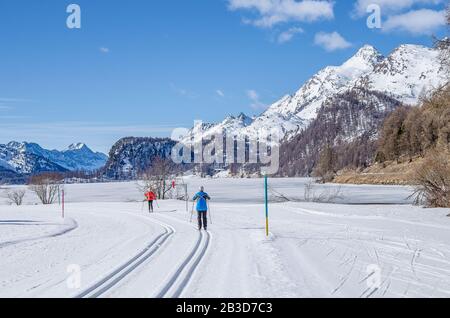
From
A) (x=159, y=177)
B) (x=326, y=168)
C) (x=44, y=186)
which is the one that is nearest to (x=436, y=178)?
(x=159, y=177)

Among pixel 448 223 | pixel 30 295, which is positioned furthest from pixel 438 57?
pixel 30 295

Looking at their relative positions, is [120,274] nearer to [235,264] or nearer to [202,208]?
A: [235,264]

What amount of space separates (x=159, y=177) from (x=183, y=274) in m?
51.3

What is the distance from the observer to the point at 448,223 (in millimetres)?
19547

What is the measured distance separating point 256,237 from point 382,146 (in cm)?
9798

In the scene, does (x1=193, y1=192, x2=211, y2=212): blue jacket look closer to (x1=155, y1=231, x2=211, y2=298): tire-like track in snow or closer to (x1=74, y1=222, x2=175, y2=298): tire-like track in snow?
(x1=74, y1=222, x2=175, y2=298): tire-like track in snow

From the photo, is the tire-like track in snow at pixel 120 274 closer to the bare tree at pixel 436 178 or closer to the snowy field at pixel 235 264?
the snowy field at pixel 235 264

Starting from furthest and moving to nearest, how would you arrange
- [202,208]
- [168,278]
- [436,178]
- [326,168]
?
1. [326,168]
2. [436,178]
3. [202,208]
4. [168,278]

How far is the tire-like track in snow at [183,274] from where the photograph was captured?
25.1 feet

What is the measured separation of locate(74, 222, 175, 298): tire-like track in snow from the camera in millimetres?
7872

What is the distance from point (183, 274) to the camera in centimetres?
910

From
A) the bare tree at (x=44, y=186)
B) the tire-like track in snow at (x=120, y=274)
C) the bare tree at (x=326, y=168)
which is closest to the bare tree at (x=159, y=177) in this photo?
the bare tree at (x=44, y=186)

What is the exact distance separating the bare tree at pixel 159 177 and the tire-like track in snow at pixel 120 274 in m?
45.2
